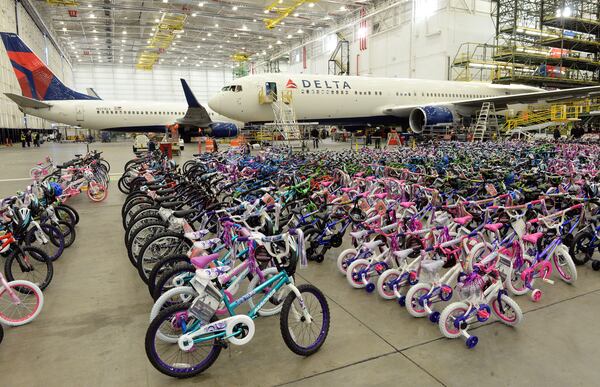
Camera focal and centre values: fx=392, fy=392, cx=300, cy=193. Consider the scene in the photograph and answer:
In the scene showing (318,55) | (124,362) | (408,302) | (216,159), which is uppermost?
(318,55)

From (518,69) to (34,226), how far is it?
36.2 m

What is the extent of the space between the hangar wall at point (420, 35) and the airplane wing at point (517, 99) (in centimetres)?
760

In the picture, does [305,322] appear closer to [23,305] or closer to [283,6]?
[23,305]

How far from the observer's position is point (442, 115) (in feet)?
72.9

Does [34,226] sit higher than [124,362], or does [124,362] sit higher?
[34,226]

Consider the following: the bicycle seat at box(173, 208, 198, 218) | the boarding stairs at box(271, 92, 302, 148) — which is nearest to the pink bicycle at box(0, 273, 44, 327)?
the bicycle seat at box(173, 208, 198, 218)

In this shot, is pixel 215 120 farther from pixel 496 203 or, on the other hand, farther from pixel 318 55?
pixel 496 203

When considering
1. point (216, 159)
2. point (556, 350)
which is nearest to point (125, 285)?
point (556, 350)

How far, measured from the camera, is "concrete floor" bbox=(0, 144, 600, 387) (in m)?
2.85

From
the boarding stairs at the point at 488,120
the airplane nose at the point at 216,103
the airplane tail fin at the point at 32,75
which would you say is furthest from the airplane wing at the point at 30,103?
the boarding stairs at the point at 488,120

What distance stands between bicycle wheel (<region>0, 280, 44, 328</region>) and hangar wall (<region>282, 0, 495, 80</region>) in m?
31.5

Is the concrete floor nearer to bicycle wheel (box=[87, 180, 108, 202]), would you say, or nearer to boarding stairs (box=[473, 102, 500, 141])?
bicycle wheel (box=[87, 180, 108, 202])

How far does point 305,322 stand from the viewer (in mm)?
3152

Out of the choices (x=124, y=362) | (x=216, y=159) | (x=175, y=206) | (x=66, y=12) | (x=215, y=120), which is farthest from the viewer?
(x=66, y=12)
